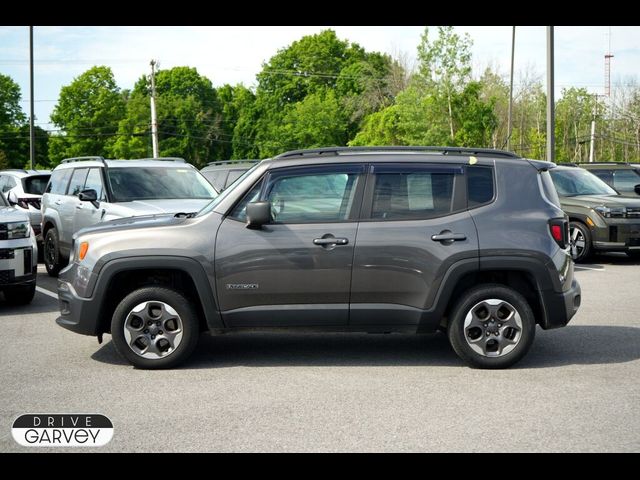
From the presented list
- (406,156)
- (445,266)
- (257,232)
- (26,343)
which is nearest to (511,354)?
(445,266)

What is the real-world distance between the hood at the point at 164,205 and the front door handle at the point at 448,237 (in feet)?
16.1

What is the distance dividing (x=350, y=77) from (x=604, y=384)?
2989 inches

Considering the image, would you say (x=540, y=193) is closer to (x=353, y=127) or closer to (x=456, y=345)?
(x=456, y=345)

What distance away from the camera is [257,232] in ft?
23.1

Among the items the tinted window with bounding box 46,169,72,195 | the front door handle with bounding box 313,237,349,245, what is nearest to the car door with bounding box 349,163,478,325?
the front door handle with bounding box 313,237,349,245

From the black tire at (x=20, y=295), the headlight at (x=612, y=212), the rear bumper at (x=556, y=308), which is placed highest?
the headlight at (x=612, y=212)

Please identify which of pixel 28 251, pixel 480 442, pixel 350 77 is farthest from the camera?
pixel 350 77

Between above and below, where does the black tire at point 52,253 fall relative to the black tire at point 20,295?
above

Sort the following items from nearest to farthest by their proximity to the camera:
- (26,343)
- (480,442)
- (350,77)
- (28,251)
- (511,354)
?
(480,442), (511,354), (26,343), (28,251), (350,77)

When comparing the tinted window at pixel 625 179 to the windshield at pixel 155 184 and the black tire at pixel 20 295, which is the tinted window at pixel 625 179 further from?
the black tire at pixel 20 295

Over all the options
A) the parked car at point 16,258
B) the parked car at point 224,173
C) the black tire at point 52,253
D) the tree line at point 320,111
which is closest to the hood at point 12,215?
the parked car at point 16,258

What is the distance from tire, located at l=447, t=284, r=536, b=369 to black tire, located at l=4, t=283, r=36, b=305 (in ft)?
19.5

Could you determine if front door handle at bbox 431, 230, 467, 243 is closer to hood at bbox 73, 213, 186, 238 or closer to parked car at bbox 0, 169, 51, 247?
hood at bbox 73, 213, 186, 238

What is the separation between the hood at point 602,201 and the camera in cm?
1542
